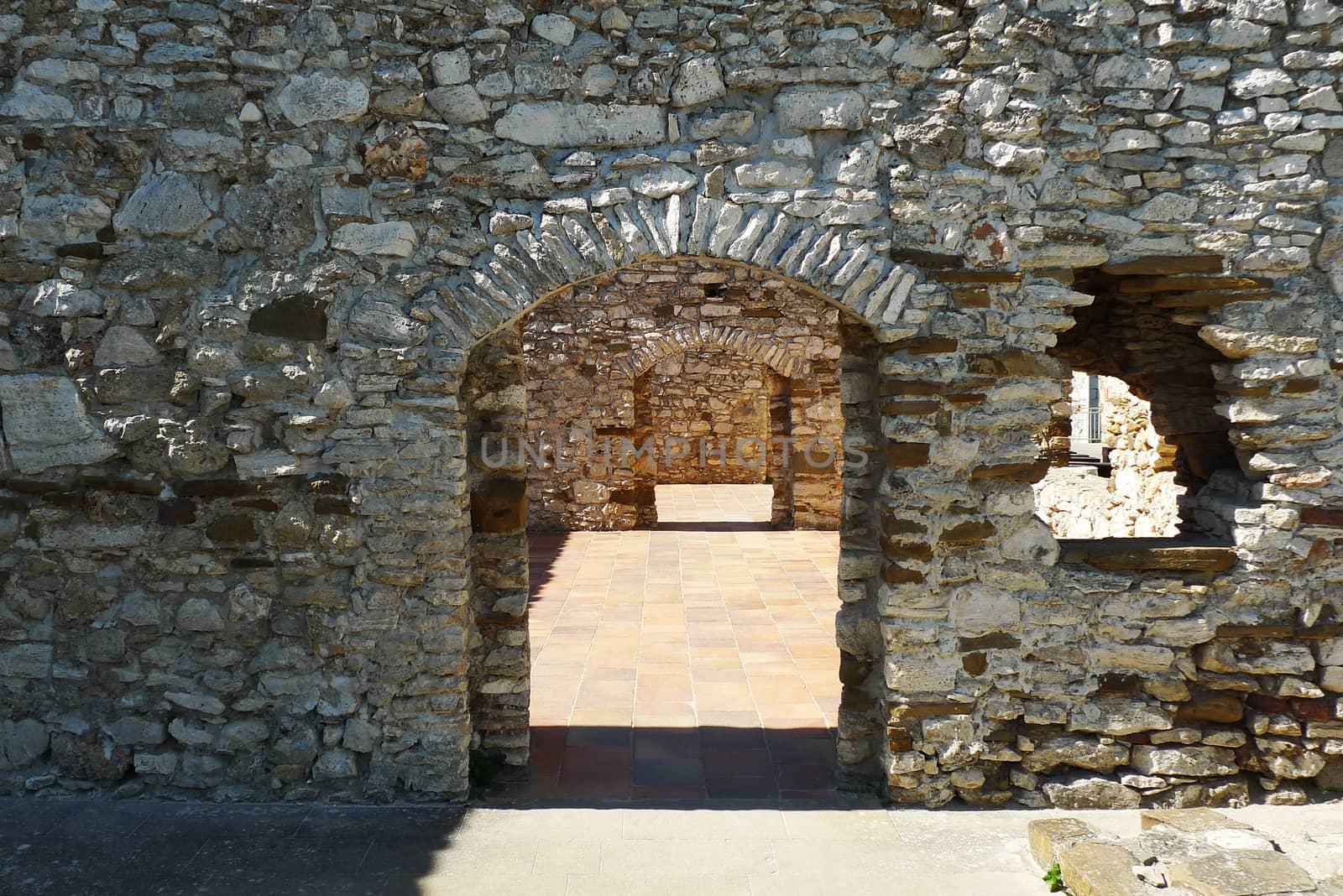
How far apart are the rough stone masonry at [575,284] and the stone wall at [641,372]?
6533 millimetres

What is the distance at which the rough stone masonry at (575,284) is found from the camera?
3.53m

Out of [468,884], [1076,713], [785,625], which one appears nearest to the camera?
[468,884]

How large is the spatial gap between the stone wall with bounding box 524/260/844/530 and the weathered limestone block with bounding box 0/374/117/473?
681cm

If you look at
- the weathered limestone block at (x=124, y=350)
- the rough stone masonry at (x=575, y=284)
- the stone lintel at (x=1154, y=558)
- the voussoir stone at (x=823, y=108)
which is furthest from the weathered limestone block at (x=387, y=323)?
the stone lintel at (x=1154, y=558)

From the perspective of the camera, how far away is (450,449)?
12.0 ft

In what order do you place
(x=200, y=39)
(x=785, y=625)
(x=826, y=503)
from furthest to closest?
(x=826, y=503) → (x=785, y=625) → (x=200, y=39)

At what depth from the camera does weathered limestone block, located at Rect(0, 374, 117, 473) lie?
368 cm

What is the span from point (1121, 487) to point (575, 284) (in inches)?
216


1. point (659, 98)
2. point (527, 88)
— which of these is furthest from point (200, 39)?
point (659, 98)

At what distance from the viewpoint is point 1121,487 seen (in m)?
7.25

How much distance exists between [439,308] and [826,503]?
7.62 m

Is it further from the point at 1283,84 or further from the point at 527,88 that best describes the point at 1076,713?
the point at 527,88

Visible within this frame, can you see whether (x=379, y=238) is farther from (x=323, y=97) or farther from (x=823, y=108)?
(x=823, y=108)

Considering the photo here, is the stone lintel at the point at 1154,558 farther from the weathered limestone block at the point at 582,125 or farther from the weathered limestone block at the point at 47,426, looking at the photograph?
the weathered limestone block at the point at 47,426
